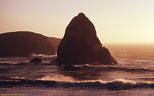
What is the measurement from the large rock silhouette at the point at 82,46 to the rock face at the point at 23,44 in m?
69.5

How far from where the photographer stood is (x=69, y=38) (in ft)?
250

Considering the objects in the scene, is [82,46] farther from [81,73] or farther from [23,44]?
[23,44]

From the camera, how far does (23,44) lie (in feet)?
497

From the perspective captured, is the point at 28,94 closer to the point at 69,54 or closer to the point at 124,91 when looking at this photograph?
the point at 124,91

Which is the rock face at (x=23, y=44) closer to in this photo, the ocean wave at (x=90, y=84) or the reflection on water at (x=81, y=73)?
the reflection on water at (x=81, y=73)

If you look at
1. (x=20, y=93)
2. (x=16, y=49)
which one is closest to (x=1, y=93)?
(x=20, y=93)

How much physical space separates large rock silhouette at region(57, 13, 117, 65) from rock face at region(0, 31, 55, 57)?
69506 millimetres

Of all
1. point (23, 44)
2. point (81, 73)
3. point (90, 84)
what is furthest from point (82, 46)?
point (23, 44)

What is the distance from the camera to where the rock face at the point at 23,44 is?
144 m

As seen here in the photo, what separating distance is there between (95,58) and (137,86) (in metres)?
34.2

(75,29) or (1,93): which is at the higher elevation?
(75,29)

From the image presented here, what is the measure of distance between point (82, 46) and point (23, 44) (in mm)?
83835

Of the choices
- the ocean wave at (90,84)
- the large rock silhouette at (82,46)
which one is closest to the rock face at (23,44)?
the large rock silhouette at (82,46)

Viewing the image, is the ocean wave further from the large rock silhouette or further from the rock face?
the rock face
